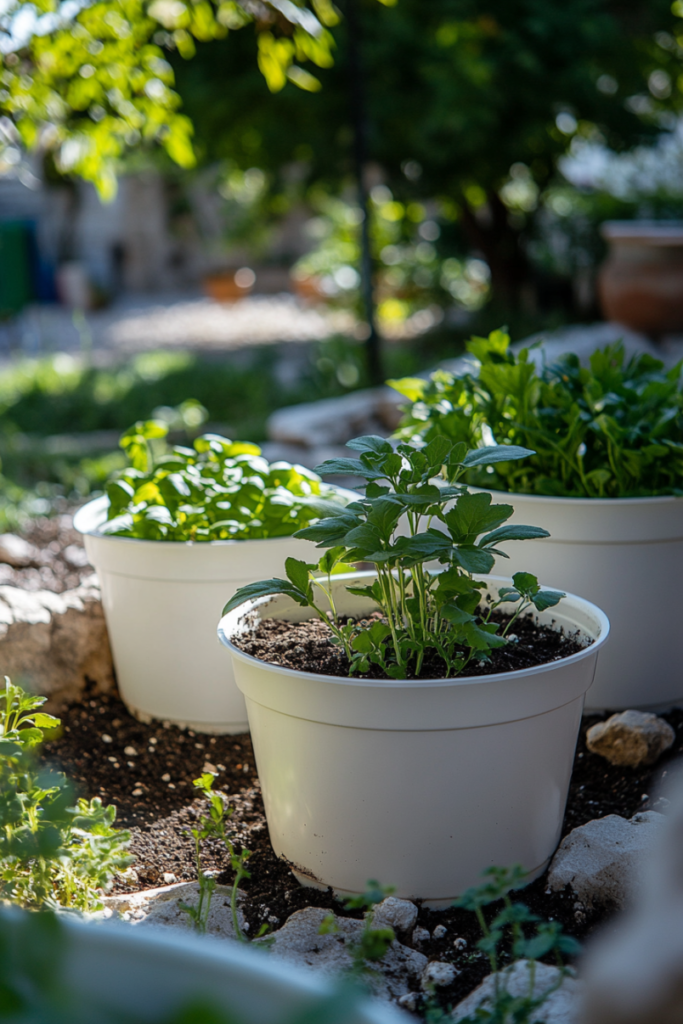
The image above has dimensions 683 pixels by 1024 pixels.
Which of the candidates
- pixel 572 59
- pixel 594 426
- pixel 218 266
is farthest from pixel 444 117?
pixel 218 266

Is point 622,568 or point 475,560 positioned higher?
point 475,560

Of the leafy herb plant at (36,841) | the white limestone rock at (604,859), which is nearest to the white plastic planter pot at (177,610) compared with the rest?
the leafy herb plant at (36,841)

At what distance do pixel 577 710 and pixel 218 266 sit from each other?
1573cm

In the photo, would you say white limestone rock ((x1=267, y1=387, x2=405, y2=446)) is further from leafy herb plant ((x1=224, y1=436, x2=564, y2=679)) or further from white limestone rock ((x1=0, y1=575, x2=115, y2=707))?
leafy herb plant ((x1=224, y1=436, x2=564, y2=679))

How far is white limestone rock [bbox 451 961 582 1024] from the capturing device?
95cm

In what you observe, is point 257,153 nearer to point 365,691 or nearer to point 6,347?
point 6,347

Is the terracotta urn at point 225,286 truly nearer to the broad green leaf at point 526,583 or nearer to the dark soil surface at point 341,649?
the dark soil surface at point 341,649

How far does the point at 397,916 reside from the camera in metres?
1.25

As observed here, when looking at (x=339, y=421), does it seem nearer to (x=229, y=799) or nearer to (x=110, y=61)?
(x=110, y=61)

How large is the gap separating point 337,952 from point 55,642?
1055 mm

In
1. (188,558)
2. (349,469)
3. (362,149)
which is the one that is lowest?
(188,558)

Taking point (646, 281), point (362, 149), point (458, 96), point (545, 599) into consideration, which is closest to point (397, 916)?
point (545, 599)

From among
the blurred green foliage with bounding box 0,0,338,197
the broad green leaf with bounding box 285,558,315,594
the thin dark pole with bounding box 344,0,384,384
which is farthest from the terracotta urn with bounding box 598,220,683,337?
the broad green leaf with bounding box 285,558,315,594

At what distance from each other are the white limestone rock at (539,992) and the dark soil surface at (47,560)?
1683mm
